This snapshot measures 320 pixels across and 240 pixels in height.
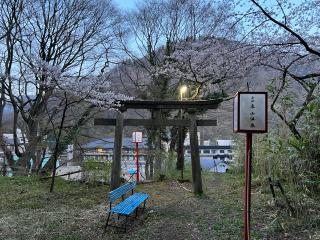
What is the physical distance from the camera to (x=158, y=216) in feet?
19.5

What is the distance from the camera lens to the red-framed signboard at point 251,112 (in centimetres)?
A: 351

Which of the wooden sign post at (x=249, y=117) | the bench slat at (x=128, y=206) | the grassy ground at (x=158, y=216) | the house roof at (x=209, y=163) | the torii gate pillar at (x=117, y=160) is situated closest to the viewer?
the wooden sign post at (x=249, y=117)

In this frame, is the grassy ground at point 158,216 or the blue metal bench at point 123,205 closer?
the grassy ground at point 158,216

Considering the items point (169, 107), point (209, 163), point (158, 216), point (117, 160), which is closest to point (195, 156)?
point (169, 107)

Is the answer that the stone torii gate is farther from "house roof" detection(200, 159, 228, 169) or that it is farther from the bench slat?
"house roof" detection(200, 159, 228, 169)

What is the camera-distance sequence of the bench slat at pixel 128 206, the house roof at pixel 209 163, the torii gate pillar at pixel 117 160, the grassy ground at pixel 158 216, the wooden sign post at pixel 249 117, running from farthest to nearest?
the house roof at pixel 209 163, the torii gate pillar at pixel 117 160, the bench slat at pixel 128 206, the grassy ground at pixel 158 216, the wooden sign post at pixel 249 117

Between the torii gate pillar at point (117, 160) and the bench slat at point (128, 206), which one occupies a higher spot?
the torii gate pillar at point (117, 160)

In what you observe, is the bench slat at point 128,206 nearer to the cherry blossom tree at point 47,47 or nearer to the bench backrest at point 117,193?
the bench backrest at point 117,193

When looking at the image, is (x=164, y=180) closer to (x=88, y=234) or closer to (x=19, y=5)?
(x=88, y=234)

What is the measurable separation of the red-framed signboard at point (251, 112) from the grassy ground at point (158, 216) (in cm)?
166

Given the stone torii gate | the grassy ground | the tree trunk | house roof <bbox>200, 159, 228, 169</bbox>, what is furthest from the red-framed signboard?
house roof <bbox>200, 159, 228, 169</bbox>

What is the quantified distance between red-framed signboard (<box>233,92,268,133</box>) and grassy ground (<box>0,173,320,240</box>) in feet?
5.45

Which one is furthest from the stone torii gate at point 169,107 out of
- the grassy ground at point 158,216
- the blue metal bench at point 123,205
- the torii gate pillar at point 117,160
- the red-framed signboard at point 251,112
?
the red-framed signboard at point 251,112

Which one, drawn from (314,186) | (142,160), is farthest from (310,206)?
(142,160)
